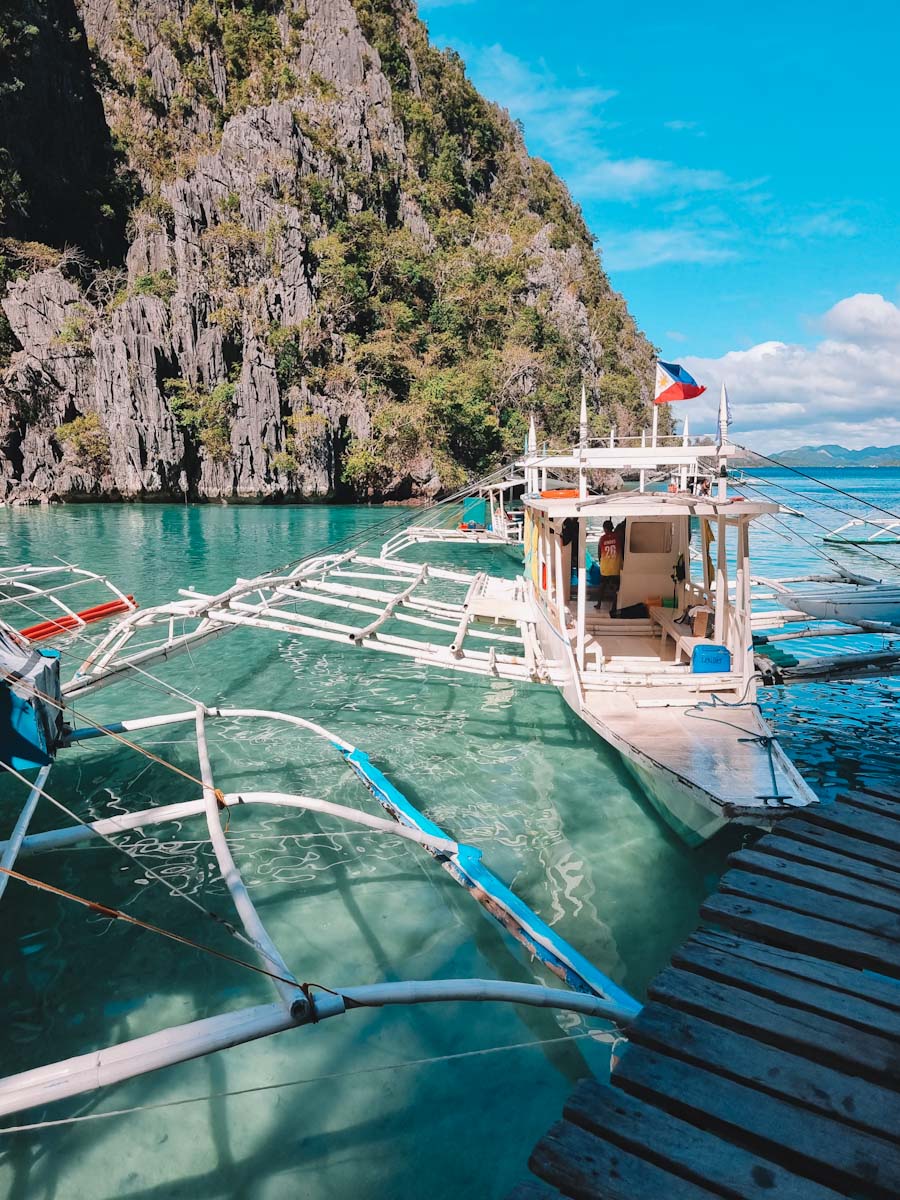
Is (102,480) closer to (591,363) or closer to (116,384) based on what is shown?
(116,384)

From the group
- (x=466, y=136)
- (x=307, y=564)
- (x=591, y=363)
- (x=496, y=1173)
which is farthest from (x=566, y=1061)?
(x=466, y=136)

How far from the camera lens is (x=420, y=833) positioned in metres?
5.52

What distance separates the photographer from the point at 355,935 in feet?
18.6

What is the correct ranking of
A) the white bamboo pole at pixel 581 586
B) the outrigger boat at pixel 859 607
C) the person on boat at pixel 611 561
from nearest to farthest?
the outrigger boat at pixel 859 607
the white bamboo pole at pixel 581 586
the person on boat at pixel 611 561

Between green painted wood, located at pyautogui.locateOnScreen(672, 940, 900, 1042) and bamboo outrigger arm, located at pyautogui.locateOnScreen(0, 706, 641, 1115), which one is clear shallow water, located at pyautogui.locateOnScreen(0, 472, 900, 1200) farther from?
green painted wood, located at pyautogui.locateOnScreen(672, 940, 900, 1042)

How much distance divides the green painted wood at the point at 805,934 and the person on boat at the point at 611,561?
7.92 metres

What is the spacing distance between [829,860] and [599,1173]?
2712 millimetres

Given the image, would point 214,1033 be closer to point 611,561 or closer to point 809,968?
point 809,968

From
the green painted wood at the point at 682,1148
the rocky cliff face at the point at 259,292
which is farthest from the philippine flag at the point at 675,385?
the rocky cliff face at the point at 259,292

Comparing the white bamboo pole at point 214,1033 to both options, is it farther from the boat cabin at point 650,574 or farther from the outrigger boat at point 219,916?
the boat cabin at point 650,574

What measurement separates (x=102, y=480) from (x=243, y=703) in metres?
46.4

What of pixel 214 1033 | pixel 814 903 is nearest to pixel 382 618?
pixel 814 903

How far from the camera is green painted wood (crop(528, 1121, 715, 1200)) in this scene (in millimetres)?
2162

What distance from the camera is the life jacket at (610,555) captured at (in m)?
11.4
